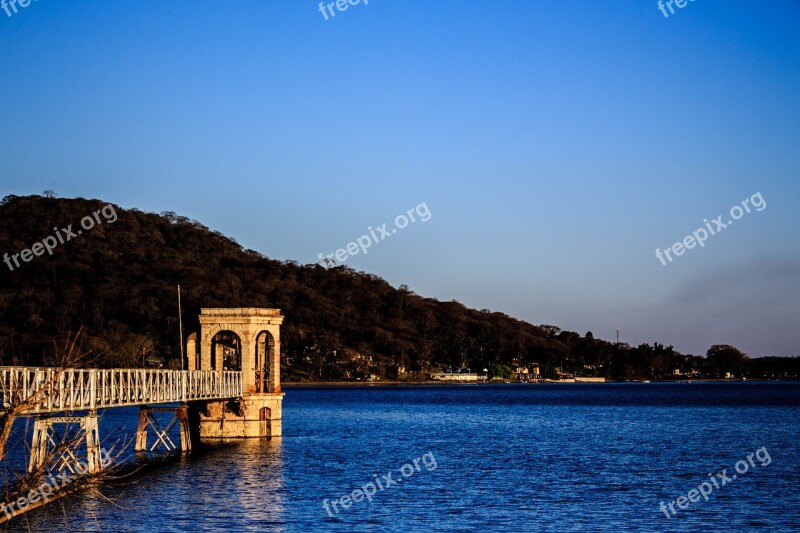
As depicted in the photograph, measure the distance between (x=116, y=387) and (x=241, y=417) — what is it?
1009 cm

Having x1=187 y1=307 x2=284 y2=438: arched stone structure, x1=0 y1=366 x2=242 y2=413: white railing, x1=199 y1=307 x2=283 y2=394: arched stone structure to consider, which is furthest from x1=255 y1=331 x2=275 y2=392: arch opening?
x1=0 y1=366 x2=242 y2=413: white railing

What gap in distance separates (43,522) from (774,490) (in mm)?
26325

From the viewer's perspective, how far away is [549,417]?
4031 inches

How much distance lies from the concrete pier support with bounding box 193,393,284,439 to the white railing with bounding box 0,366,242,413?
1.30 m

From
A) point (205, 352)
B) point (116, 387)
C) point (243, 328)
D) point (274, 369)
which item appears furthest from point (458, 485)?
point (205, 352)

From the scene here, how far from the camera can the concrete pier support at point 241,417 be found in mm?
58156

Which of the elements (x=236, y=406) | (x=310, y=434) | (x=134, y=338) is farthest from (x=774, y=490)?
(x=134, y=338)

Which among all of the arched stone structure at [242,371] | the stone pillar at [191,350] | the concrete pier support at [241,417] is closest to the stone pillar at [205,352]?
the arched stone structure at [242,371]

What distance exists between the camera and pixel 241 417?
58.8 meters

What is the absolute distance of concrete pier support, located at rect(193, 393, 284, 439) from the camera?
58.2 m

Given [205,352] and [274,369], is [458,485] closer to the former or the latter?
[274,369]

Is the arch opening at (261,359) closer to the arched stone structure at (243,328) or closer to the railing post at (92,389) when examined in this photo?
the arched stone structure at (243,328)

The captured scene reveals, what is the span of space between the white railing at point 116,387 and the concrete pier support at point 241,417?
4.26 feet

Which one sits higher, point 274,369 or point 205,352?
point 205,352
